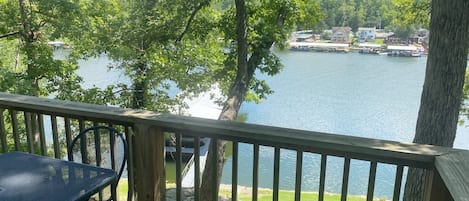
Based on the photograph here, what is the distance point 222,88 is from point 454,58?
730cm

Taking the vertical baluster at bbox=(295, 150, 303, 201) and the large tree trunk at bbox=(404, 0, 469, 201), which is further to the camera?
the large tree trunk at bbox=(404, 0, 469, 201)

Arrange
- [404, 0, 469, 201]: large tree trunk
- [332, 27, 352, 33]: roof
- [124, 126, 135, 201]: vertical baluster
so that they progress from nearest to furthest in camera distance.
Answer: [124, 126, 135, 201]: vertical baluster → [404, 0, 469, 201]: large tree trunk → [332, 27, 352, 33]: roof

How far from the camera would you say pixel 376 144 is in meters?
1.48

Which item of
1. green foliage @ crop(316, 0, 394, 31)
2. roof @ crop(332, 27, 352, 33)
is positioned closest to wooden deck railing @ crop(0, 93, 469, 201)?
green foliage @ crop(316, 0, 394, 31)

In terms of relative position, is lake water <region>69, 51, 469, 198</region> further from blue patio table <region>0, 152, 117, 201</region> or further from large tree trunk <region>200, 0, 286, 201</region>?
blue patio table <region>0, 152, 117, 201</region>

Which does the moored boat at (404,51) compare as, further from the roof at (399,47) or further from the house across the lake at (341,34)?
the house across the lake at (341,34)

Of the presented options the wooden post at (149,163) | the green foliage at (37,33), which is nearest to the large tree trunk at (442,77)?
the wooden post at (149,163)

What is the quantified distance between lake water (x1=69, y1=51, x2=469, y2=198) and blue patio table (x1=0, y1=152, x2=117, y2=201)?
32.1ft

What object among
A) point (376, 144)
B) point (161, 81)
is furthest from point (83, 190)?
point (161, 81)

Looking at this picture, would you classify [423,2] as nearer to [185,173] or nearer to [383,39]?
[185,173]

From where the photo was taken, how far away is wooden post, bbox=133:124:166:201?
186cm

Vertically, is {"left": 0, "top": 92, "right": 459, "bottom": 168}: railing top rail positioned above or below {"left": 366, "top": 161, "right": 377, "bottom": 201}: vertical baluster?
above

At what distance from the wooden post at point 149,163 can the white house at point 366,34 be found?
2115 cm

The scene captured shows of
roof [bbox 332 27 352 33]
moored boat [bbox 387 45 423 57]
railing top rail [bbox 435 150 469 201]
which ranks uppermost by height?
roof [bbox 332 27 352 33]
